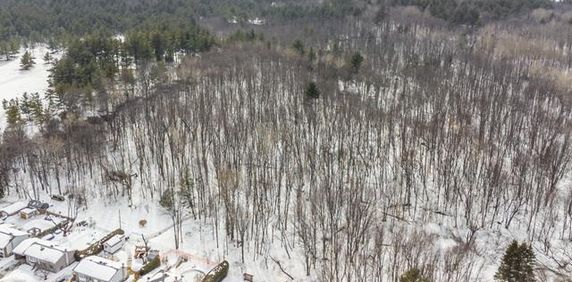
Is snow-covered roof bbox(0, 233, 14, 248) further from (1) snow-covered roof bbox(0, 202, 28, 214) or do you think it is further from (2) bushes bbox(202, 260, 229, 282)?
(2) bushes bbox(202, 260, 229, 282)

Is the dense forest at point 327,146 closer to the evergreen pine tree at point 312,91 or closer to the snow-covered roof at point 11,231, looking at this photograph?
the evergreen pine tree at point 312,91

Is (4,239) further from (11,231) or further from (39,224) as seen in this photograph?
(39,224)

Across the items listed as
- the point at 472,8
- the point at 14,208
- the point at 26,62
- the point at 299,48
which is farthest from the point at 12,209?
the point at 472,8

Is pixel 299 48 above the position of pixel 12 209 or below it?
above

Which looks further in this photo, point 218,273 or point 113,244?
point 113,244

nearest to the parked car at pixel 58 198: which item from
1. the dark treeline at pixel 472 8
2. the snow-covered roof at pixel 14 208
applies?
the snow-covered roof at pixel 14 208

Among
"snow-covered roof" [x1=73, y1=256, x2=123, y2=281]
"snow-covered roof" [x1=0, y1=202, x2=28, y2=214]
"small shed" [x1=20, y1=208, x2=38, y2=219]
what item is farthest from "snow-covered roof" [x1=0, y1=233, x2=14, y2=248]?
"snow-covered roof" [x1=73, y1=256, x2=123, y2=281]

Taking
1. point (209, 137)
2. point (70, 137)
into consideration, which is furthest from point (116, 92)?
point (209, 137)

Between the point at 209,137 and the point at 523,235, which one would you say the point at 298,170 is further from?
the point at 523,235

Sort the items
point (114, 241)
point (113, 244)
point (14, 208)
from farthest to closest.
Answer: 1. point (14, 208)
2. point (114, 241)
3. point (113, 244)
